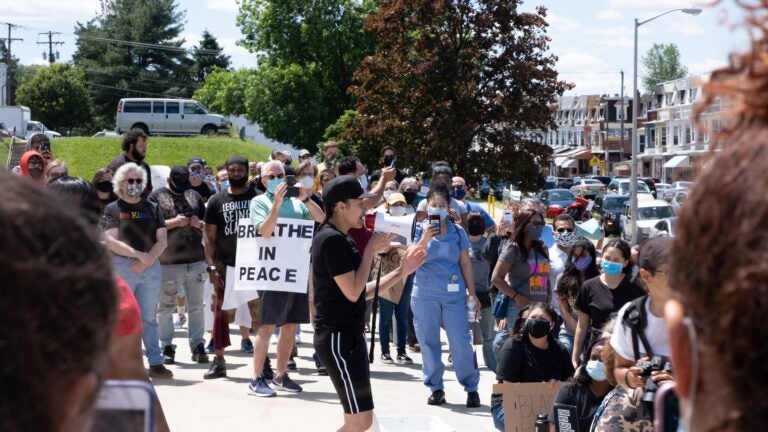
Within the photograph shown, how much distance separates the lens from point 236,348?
12.1 m

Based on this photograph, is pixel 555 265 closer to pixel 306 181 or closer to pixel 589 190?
pixel 306 181

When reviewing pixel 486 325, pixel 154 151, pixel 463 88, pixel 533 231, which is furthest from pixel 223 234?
pixel 154 151

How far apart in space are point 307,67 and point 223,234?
45561mm

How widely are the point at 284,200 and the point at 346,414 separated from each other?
11.2ft

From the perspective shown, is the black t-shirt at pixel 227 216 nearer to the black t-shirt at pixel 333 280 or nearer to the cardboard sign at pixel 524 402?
the black t-shirt at pixel 333 280

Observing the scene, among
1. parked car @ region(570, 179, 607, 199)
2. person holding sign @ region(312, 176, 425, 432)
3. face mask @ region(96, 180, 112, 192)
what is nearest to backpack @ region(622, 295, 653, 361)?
person holding sign @ region(312, 176, 425, 432)

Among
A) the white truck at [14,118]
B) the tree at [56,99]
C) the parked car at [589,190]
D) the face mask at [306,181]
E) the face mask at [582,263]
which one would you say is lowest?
the face mask at [582,263]

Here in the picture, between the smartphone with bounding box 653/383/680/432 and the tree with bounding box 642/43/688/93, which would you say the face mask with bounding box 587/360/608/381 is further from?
the tree with bounding box 642/43/688/93

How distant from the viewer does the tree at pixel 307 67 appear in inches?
2147

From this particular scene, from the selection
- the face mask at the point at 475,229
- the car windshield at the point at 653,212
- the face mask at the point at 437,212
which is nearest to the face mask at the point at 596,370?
the face mask at the point at 437,212

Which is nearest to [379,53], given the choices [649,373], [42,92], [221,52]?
[649,373]

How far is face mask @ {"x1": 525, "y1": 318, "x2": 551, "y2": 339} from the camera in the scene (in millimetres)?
7199

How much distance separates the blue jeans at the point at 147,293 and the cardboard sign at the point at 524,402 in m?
3.51

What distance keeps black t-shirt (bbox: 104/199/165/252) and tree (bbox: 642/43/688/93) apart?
366 feet
